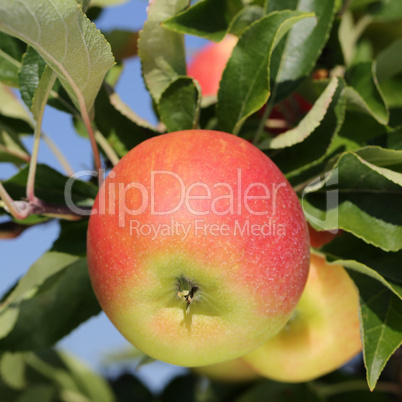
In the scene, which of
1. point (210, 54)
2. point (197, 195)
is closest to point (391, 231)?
point (197, 195)

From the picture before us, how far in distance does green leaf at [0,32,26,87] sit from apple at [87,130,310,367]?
39 centimetres

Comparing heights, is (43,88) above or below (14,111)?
above

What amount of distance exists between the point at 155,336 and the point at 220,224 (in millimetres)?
189

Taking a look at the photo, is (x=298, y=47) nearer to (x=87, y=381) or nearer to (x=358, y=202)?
(x=358, y=202)

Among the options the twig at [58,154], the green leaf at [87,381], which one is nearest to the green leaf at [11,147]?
the twig at [58,154]

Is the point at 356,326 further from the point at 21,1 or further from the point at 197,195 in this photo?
the point at 21,1

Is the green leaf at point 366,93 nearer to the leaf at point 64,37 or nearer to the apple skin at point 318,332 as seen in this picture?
the apple skin at point 318,332

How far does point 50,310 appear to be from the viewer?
108 centimetres

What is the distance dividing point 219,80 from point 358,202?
518 millimetres

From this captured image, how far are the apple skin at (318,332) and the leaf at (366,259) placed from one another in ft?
0.32

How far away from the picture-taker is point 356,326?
3.28 feet

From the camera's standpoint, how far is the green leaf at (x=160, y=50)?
0.93 metres

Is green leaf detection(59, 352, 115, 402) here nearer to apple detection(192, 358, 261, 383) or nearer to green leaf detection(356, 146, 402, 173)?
apple detection(192, 358, 261, 383)

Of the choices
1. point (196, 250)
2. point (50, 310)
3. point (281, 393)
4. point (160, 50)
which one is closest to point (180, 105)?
point (160, 50)
